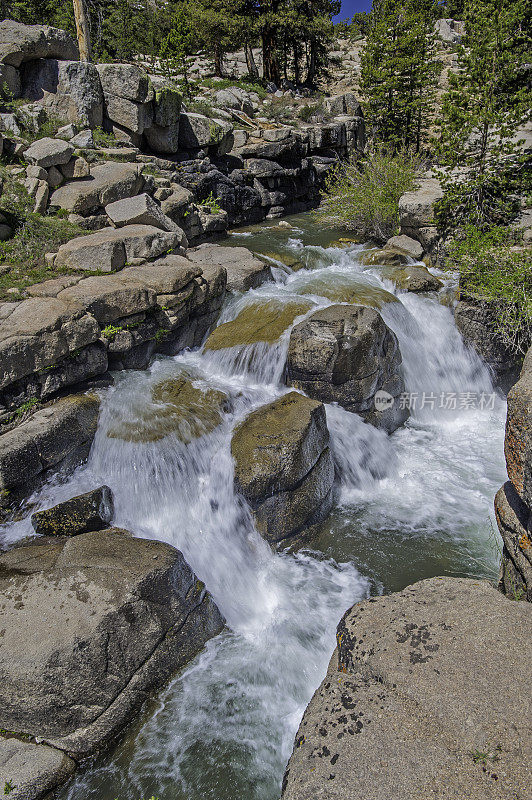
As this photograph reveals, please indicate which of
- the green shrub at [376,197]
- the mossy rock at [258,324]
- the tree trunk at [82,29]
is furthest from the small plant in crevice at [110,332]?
the tree trunk at [82,29]

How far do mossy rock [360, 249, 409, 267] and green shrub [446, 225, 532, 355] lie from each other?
189 cm

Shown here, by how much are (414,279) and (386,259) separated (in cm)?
165

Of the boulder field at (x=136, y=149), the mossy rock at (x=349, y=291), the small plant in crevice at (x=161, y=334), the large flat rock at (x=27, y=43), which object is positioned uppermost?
the large flat rock at (x=27, y=43)

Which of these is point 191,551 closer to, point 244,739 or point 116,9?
point 244,739

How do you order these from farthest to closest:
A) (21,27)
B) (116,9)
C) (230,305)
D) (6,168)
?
(116,9) → (21,27) → (6,168) → (230,305)

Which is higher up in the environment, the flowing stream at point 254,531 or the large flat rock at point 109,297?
the large flat rock at point 109,297

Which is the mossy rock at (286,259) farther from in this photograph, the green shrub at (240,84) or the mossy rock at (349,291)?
the green shrub at (240,84)

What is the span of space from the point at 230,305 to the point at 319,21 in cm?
2969

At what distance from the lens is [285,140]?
74.2 feet

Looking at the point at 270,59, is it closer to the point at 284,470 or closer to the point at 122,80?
the point at 122,80

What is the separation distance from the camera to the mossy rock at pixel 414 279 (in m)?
11.4

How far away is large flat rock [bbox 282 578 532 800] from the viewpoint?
2152mm

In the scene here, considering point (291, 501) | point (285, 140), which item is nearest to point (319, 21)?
point (285, 140)

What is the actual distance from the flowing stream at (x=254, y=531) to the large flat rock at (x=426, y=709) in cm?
218
